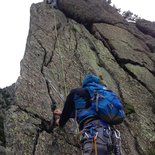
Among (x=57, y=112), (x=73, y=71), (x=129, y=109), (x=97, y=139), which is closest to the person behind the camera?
(x=97, y=139)

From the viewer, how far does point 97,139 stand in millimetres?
8680

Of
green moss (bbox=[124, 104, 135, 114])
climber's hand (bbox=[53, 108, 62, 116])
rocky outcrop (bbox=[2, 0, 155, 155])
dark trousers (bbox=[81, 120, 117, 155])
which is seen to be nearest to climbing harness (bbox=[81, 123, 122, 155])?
dark trousers (bbox=[81, 120, 117, 155])

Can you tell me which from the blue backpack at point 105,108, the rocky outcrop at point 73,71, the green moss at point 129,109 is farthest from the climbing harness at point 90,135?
the green moss at point 129,109

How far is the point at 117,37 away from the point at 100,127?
9.81 metres

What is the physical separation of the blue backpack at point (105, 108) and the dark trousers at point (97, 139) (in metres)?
0.23

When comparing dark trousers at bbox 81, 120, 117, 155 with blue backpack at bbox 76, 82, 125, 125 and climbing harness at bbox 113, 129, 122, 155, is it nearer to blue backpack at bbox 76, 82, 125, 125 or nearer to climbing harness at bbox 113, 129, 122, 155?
climbing harness at bbox 113, 129, 122, 155

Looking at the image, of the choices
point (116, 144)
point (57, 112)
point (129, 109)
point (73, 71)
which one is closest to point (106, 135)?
point (116, 144)

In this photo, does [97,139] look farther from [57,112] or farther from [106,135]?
[57,112]

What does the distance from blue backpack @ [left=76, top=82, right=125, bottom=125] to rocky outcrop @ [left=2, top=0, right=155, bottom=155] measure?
5.07ft

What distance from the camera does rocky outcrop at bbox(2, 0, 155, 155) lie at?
10.3m

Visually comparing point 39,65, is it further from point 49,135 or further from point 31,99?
point 49,135

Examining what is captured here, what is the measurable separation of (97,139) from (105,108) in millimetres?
801

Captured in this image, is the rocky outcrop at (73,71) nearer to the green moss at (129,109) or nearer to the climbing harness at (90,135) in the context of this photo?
the green moss at (129,109)

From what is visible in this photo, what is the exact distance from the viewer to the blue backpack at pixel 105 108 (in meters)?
8.95
